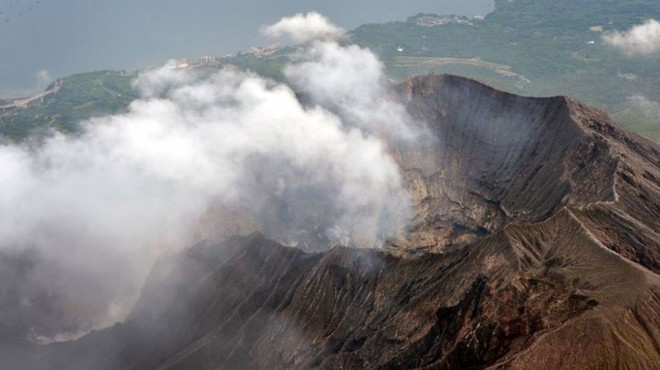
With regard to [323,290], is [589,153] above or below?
above

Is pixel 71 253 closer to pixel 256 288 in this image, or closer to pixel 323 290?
pixel 256 288

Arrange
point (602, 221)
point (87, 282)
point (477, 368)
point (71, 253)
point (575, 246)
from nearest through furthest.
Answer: point (477, 368) < point (575, 246) < point (602, 221) < point (87, 282) < point (71, 253)

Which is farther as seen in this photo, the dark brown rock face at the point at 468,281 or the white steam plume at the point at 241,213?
the white steam plume at the point at 241,213

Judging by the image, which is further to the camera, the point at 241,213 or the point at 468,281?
the point at 241,213

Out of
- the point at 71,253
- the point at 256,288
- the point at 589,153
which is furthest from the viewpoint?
the point at 71,253

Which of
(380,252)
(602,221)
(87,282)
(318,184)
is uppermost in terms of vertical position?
(602,221)

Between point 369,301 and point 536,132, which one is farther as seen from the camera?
point 536,132

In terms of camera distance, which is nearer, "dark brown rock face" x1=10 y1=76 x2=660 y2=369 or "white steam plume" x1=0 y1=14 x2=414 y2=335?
"dark brown rock face" x1=10 y1=76 x2=660 y2=369

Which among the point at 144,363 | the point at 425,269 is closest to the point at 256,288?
the point at 144,363
